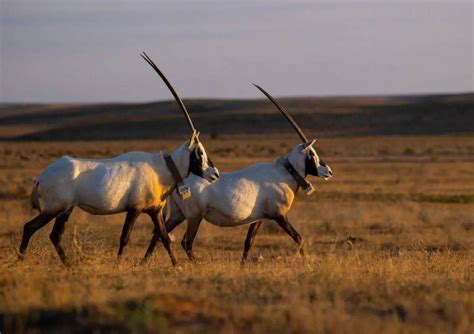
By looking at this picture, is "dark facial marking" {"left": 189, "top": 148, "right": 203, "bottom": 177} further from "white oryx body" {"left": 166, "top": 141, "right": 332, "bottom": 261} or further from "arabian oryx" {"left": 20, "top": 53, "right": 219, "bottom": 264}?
"white oryx body" {"left": 166, "top": 141, "right": 332, "bottom": 261}

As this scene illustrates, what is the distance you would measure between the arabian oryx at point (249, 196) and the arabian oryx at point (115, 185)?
16.6 inches

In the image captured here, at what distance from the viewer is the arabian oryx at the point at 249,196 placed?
43.8 ft

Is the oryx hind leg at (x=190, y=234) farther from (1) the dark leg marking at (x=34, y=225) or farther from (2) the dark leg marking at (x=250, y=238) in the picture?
(1) the dark leg marking at (x=34, y=225)

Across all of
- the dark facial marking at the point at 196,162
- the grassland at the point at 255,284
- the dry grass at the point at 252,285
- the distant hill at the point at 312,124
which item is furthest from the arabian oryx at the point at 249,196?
the distant hill at the point at 312,124

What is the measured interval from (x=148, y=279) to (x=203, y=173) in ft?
11.8

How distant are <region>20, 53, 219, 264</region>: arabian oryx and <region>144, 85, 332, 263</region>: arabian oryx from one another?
16.6 inches

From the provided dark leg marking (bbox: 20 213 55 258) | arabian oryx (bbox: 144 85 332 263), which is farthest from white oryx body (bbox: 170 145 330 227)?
dark leg marking (bbox: 20 213 55 258)

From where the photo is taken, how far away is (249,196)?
13484 millimetres

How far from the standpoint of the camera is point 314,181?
34.7 meters

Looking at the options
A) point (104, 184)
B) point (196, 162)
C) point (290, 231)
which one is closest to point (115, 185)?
point (104, 184)

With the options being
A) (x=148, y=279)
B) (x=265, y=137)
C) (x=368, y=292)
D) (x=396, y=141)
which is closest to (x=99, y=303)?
(x=148, y=279)

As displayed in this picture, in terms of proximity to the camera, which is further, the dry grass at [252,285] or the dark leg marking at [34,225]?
the dark leg marking at [34,225]

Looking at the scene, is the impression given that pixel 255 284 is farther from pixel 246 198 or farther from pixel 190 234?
pixel 246 198

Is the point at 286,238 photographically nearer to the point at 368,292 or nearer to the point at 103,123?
the point at 368,292
